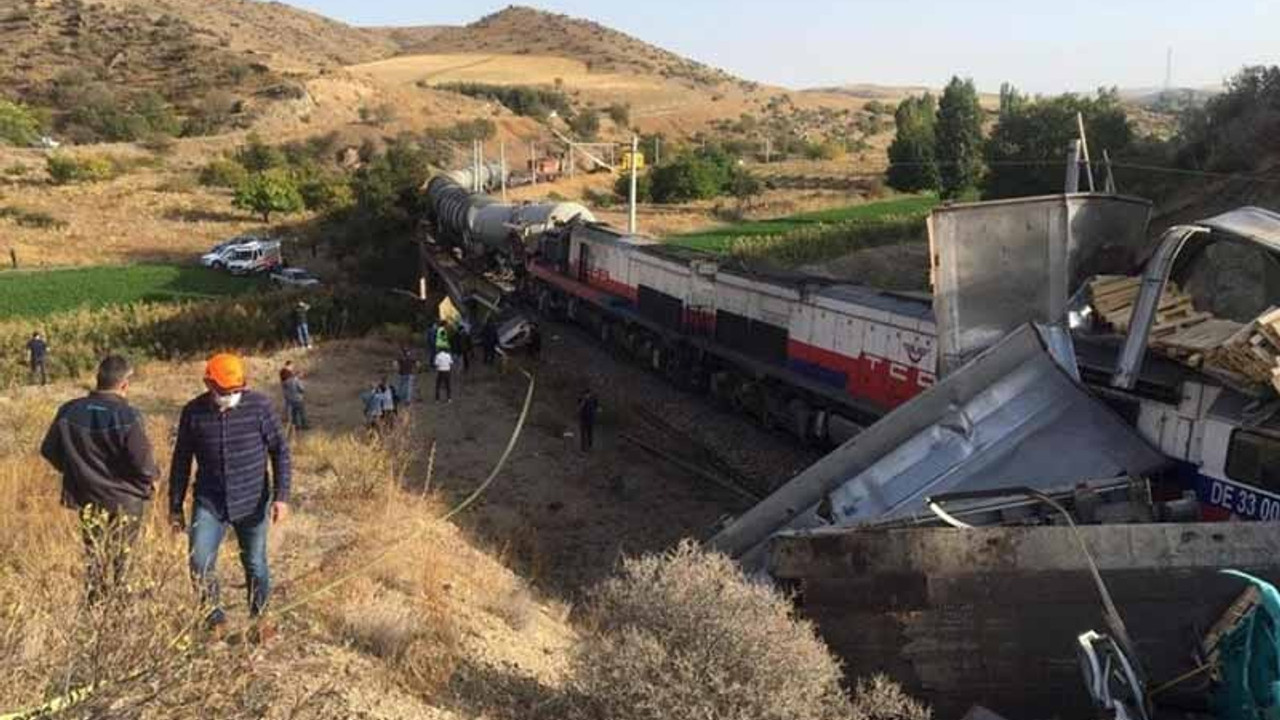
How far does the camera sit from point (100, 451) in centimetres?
520

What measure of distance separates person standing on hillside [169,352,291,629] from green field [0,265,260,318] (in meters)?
32.6

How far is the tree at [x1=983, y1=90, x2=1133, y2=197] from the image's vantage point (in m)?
41.3

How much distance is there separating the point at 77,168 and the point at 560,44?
395ft

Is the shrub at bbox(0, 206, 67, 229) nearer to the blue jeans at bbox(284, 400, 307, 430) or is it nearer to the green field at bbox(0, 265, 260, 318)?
the green field at bbox(0, 265, 260, 318)

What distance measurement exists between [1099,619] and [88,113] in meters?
97.3

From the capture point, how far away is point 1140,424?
880cm

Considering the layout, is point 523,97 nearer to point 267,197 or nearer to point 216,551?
point 267,197

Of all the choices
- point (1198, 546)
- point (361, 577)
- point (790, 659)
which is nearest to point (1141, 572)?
point (1198, 546)

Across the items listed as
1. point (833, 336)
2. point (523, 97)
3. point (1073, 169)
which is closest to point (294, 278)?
point (833, 336)

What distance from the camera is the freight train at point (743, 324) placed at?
1362cm

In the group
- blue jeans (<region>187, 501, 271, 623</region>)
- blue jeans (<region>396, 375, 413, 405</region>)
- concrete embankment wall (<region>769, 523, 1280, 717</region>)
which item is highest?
blue jeans (<region>187, 501, 271, 623</region>)

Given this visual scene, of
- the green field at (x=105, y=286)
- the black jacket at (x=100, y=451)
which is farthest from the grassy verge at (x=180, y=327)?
the black jacket at (x=100, y=451)

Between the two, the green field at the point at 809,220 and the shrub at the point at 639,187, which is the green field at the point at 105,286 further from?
the shrub at the point at 639,187

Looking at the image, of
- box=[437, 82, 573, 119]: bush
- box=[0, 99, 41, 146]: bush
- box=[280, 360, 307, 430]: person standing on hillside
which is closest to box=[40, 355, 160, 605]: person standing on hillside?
box=[280, 360, 307, 430]: person standing on hillside
